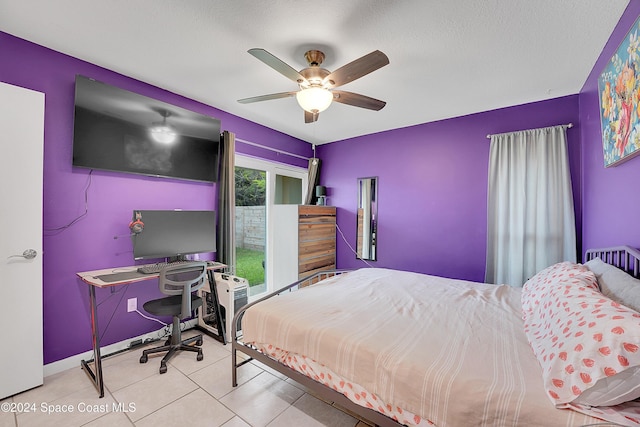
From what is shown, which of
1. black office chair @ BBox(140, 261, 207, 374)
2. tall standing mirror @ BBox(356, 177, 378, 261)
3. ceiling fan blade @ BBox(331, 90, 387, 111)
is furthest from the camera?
tall standing mirror @ BBox(356, 177, 378, 261)

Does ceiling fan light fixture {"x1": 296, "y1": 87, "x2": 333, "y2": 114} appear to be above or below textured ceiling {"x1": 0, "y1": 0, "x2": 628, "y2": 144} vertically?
below

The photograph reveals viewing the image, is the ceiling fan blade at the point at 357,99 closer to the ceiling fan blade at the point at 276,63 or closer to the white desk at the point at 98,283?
the ceiling fan blade at the point at 276,63

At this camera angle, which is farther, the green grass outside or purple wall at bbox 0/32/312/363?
the green grass outside

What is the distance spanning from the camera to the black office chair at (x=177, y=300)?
7.04 feet

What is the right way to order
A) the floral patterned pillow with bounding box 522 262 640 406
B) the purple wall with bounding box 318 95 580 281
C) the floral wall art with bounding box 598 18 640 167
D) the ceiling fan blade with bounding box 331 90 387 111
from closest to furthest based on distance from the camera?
the floral patterned pillow with bounding box 522 262 640 406
the floral wall art with bounding box 598 18 640 167
the ceiling fan blade with bounding box 331 90 387 111
the purple wall with bounding box 318 95 580 281

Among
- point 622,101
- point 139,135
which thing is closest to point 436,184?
point 622,101

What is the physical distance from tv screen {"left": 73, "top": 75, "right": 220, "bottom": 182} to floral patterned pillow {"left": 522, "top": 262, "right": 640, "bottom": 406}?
310 centimetres

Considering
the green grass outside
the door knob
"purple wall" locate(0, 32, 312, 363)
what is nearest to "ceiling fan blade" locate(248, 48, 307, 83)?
"purple wall" locate(0, 32, 312, 363)

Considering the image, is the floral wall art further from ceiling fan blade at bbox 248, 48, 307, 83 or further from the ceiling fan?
ceiling fan blade at bbox 248, 48, 307, 83

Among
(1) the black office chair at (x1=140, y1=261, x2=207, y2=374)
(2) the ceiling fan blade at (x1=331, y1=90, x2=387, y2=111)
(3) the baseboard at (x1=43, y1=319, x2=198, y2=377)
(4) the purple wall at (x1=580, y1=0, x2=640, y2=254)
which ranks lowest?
(3) the baseboard at (x1=43, y1=319, x2=198, y2=377)

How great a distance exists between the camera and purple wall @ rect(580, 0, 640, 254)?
160 cm

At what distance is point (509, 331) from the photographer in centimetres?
147

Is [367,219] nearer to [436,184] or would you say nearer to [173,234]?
[436,184]

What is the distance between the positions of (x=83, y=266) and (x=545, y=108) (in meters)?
4.81
